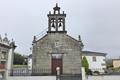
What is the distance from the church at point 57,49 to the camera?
3131cm

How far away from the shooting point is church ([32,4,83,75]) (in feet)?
103

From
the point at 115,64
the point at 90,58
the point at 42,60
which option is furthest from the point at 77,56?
the point at 115,64

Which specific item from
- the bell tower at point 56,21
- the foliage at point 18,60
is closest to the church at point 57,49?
the bell tower at point 56,21

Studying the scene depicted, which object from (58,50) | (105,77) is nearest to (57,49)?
Answer: (58,50)

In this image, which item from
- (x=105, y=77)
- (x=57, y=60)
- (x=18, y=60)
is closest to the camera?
(x=105, y=77)

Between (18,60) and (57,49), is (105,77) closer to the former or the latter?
(57,49)

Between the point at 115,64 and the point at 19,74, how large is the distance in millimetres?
38540

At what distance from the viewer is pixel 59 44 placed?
32062mm

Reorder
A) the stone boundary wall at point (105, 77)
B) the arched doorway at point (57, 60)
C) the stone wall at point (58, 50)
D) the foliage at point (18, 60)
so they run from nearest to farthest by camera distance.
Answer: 1. the stone boundary wall at point (105, 77)
2. the stone wall at point (58, 50)
3. the arched doorway at point (57, 60)
4. the foliage at point (18, 60)

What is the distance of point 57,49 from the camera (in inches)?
1254

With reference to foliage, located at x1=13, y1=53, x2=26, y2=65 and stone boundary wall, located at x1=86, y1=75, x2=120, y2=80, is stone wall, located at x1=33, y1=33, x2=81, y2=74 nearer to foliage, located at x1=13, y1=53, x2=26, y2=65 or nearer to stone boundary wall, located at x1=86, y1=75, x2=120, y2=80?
stone boundary wall, located at x1=86, y1=75, x2=120, y2=80

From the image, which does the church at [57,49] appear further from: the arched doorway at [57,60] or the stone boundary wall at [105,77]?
the stone boundary wall at [105,77]

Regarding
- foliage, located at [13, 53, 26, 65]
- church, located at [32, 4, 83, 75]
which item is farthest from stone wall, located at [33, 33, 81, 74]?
foliage, located at [13, 53, 26, 65]

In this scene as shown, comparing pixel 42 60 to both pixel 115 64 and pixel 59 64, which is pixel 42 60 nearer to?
pixel 59 64
